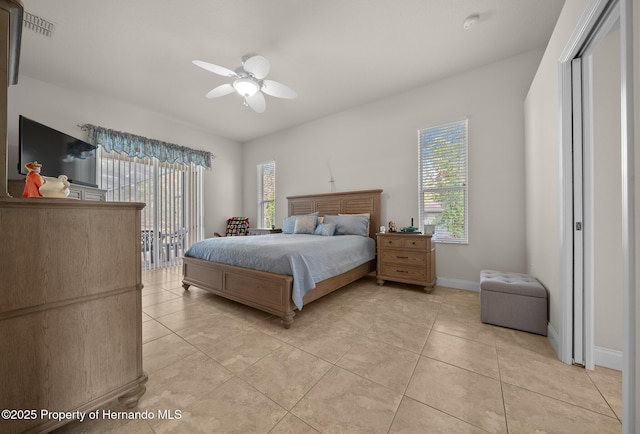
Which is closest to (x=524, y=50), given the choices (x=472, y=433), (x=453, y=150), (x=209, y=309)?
(x=453, y=150)

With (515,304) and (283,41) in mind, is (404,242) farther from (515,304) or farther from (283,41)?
(283,41)

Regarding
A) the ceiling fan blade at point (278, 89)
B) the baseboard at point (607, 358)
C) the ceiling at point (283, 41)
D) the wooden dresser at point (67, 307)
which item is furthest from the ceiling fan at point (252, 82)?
the baseboard at point (607, 358)

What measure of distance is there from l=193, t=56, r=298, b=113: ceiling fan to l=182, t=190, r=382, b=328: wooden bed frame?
2.01 m

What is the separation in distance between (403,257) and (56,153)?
15.9ft

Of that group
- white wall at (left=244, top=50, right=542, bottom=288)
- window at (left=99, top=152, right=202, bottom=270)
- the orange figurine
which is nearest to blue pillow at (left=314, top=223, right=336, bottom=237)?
white wall at (left=244, top=50, right=542, bottom=288)

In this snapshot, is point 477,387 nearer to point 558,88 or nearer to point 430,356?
point 430,356

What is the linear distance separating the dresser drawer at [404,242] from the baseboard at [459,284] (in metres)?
0.70

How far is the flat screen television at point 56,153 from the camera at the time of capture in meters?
2.71

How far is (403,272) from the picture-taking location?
3.13 metres

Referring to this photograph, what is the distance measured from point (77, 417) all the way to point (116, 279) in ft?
1.90

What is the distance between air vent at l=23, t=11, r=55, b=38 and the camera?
2.20 meters

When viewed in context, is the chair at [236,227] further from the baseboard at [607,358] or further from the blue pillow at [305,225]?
the baseboard at [607,358]

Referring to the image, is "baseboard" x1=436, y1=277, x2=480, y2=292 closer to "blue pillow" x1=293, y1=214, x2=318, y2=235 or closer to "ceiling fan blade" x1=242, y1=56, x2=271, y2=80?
"blue pillow" x1=293, y1=214, x2=318, y2=235

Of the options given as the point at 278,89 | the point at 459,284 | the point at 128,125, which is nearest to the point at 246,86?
the point at 278,89
